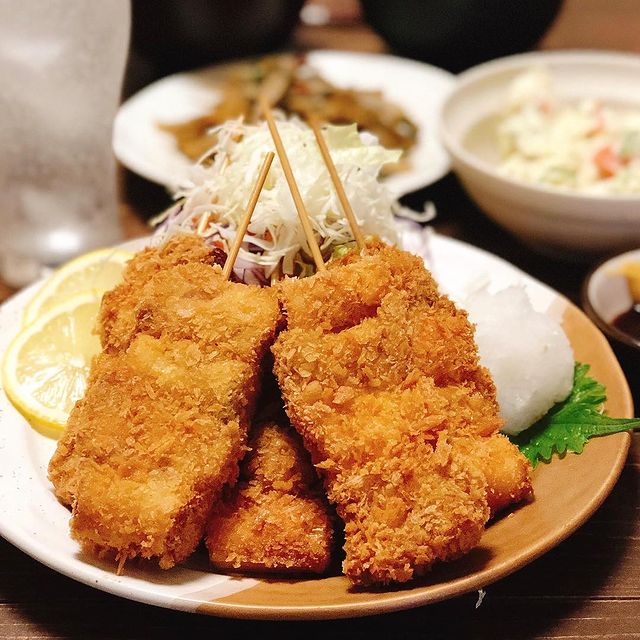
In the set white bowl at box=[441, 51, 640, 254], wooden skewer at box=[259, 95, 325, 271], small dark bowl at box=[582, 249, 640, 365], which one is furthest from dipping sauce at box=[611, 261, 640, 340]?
wooden skewer at box=[259, 95, 325, 271]

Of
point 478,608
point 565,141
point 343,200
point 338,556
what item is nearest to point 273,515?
point 338,556

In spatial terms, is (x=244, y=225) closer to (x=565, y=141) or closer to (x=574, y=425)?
(x=574, y=425)

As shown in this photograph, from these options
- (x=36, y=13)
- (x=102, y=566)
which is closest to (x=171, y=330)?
(x=102, y=566)

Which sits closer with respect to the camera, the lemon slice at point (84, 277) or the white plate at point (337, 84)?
the lemon slice at point (84, 277)

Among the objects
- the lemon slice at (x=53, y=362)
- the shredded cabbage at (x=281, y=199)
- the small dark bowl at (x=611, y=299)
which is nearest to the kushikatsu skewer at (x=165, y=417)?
the lemon slice at (x=53, y=362)

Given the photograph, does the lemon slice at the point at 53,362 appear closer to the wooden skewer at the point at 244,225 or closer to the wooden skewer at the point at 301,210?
the wooden skewer at the point at 244,225

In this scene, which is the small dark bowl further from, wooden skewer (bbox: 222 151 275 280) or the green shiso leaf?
wooden skewer (bbox: 222 151 275 280)
